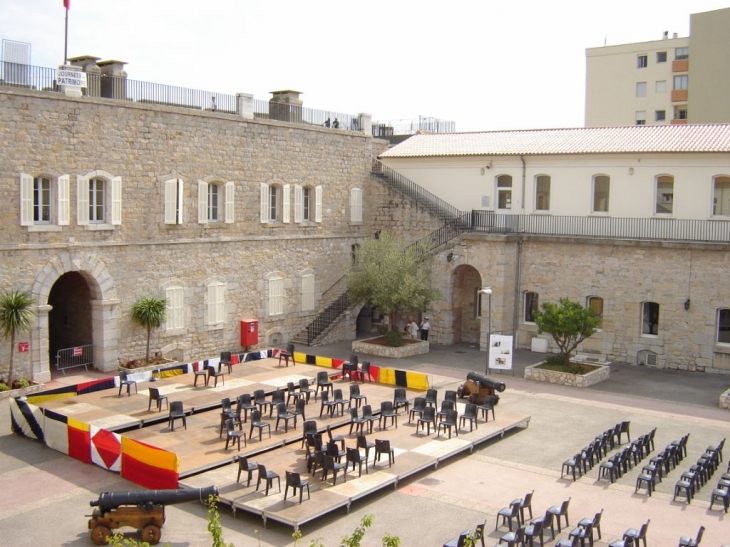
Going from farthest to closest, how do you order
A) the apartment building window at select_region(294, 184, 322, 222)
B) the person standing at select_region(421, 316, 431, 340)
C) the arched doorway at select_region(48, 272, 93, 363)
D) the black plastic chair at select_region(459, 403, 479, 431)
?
the apartment building window at select_region(294, 184, 322, 222) < the person standing at select_region(421, 316, 431, 340) < the arched doorway at select_region(48, 272, 93, 363) < the black plastic chair at select_region(459, 403, 479, 431)

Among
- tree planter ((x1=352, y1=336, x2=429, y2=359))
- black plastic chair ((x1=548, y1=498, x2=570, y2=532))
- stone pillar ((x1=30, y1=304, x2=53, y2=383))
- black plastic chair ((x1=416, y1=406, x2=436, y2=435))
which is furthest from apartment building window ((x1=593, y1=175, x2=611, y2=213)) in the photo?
stone pillar ((x1=30, y1=304, x2=53, y2=383))

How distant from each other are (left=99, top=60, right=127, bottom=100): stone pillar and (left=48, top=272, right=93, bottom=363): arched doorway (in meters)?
6.02

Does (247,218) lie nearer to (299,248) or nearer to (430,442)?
(299,248)

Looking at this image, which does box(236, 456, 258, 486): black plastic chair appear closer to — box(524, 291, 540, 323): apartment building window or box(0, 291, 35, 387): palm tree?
box(0, 291, 35, 387): palm tree

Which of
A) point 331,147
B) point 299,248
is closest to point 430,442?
point 299,248

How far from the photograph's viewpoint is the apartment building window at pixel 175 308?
2747cm

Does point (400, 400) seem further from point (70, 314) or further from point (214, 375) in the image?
point (70, 314)

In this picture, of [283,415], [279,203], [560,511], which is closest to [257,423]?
[283,415]

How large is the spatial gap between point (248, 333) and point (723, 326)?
1698 centimetres

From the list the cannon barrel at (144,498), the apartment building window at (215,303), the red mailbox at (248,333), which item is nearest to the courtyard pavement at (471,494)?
the cannon barrel at (144,498)

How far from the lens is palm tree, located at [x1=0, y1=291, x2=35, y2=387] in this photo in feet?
74.1

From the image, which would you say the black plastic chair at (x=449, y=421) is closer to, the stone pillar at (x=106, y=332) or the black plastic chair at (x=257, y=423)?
the black plastic chair at (x=257, y=423)

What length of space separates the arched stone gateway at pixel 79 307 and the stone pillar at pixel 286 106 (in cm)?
1015

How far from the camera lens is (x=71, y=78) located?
24.2m
